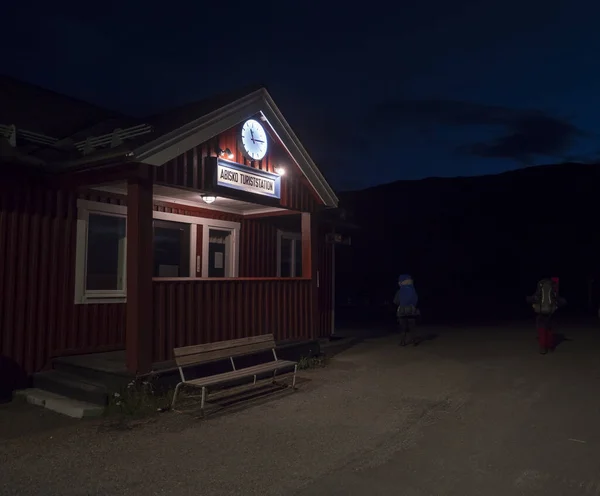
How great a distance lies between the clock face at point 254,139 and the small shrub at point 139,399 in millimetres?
4426

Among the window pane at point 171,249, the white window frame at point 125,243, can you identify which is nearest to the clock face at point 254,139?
the white window frame at point 125,243

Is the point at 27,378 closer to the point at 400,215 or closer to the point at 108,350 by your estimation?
the point at 108,350

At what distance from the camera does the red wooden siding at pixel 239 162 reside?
327 inches

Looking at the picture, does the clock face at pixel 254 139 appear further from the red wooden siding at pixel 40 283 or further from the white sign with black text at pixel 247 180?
the red wooden siding at pixel 40 283

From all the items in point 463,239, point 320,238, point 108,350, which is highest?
point 463,239

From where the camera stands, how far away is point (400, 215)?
2554 inches

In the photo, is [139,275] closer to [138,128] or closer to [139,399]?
[139,399]

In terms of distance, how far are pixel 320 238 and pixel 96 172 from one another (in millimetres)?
7911

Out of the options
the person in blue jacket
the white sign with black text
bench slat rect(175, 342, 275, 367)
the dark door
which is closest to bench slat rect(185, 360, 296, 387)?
bench slat rect(175, 342, 275, 367)

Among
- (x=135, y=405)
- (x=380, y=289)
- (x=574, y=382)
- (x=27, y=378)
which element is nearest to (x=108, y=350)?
(x=27, y=378)

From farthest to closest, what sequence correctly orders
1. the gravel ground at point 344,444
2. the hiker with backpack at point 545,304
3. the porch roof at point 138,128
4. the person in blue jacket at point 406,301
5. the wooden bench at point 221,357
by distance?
the person in blue jacket at point 406,301 < the hiker with backpack at point 545,304 < the porch roof at point 138,128 < the wooden bench at point 221,357 < the gravel ground at point 344,444

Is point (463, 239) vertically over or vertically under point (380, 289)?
over

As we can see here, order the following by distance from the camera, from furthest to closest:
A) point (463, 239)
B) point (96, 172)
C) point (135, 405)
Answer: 1. point (463, 239)
2. point (96, 172)
3. point (135, 405)

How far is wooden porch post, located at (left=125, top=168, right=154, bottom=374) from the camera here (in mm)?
7531
